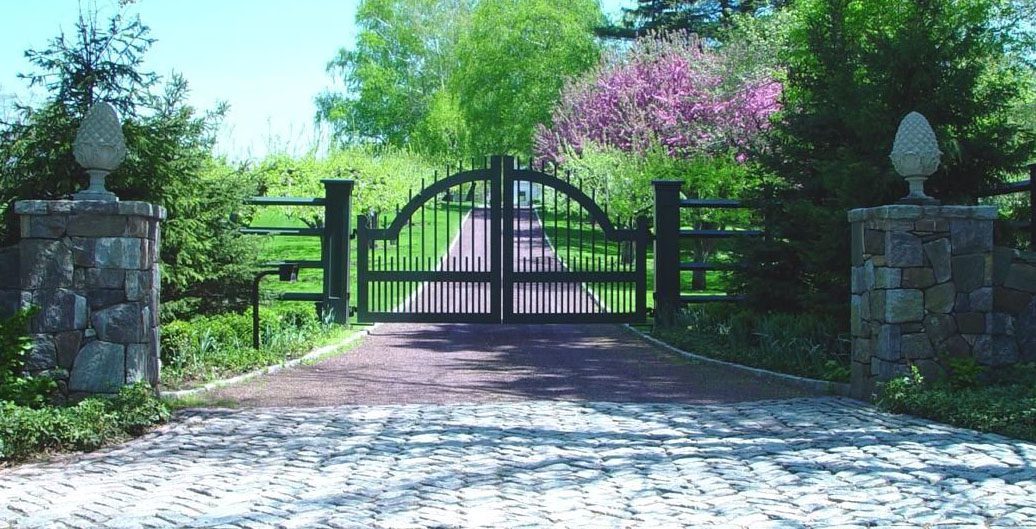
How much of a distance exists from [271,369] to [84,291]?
258 centimetres

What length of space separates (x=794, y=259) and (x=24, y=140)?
7824 mm

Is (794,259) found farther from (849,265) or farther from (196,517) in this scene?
(196,517)

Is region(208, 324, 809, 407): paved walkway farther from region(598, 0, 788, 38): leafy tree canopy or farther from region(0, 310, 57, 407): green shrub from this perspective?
region(598, 0, 788, 38): leafy tree canopy

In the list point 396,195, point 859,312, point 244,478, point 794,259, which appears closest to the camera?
point 244,478

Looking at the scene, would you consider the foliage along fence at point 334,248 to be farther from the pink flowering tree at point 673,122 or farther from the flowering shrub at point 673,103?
the flowering shrub at point 673,103

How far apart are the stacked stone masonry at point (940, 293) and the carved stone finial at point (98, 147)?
A: 5.83 metres

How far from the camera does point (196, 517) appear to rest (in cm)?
466

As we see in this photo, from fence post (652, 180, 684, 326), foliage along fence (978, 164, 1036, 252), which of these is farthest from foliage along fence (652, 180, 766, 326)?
foliage along fence (978, 164, 1036, 252)

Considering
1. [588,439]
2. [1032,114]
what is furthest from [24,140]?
[1032,114]

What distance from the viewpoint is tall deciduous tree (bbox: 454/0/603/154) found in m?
45.4

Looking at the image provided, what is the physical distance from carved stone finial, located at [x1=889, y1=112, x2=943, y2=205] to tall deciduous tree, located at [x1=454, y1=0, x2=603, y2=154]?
36.1m

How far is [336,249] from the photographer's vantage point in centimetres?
1309

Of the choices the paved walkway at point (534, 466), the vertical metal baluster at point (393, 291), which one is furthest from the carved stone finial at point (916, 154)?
the vertical metal baluster at point (393, 291)

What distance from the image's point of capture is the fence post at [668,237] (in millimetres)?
13008
